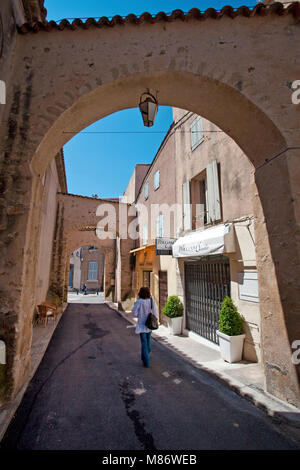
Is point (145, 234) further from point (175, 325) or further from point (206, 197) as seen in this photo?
point (206, 197)

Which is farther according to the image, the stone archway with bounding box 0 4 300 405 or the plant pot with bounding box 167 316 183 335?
the plant pot with bounding box 167 316 183 335

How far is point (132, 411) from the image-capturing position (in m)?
2.99

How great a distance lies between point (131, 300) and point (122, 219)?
4.91 meters

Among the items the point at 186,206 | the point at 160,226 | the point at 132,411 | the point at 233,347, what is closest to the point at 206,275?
the point at 233,347

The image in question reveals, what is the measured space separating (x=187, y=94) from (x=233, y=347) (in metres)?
4.96

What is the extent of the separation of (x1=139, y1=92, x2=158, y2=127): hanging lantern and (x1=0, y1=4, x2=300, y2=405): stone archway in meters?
0.35

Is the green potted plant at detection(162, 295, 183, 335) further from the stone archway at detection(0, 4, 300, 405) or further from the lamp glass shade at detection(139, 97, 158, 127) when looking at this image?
the lamp glass shade at detection(139, 97, 158, 127)

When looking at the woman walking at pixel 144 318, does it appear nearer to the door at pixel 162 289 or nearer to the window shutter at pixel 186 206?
the window shutter at pixel 186 206

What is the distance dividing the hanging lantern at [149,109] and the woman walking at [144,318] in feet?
10.9

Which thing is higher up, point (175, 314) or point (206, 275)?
point (206, 275)

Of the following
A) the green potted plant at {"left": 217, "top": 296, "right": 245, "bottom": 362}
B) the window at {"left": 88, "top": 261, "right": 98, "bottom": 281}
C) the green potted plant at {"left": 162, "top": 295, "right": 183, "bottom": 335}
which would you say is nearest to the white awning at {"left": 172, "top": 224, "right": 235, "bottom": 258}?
the green potted plant at {"left": 217, "top": 296, "right": 245, "bottom": 362}

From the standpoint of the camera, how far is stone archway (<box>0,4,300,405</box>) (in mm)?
3279

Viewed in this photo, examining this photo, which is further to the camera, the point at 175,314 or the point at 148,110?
the point at 175,314
